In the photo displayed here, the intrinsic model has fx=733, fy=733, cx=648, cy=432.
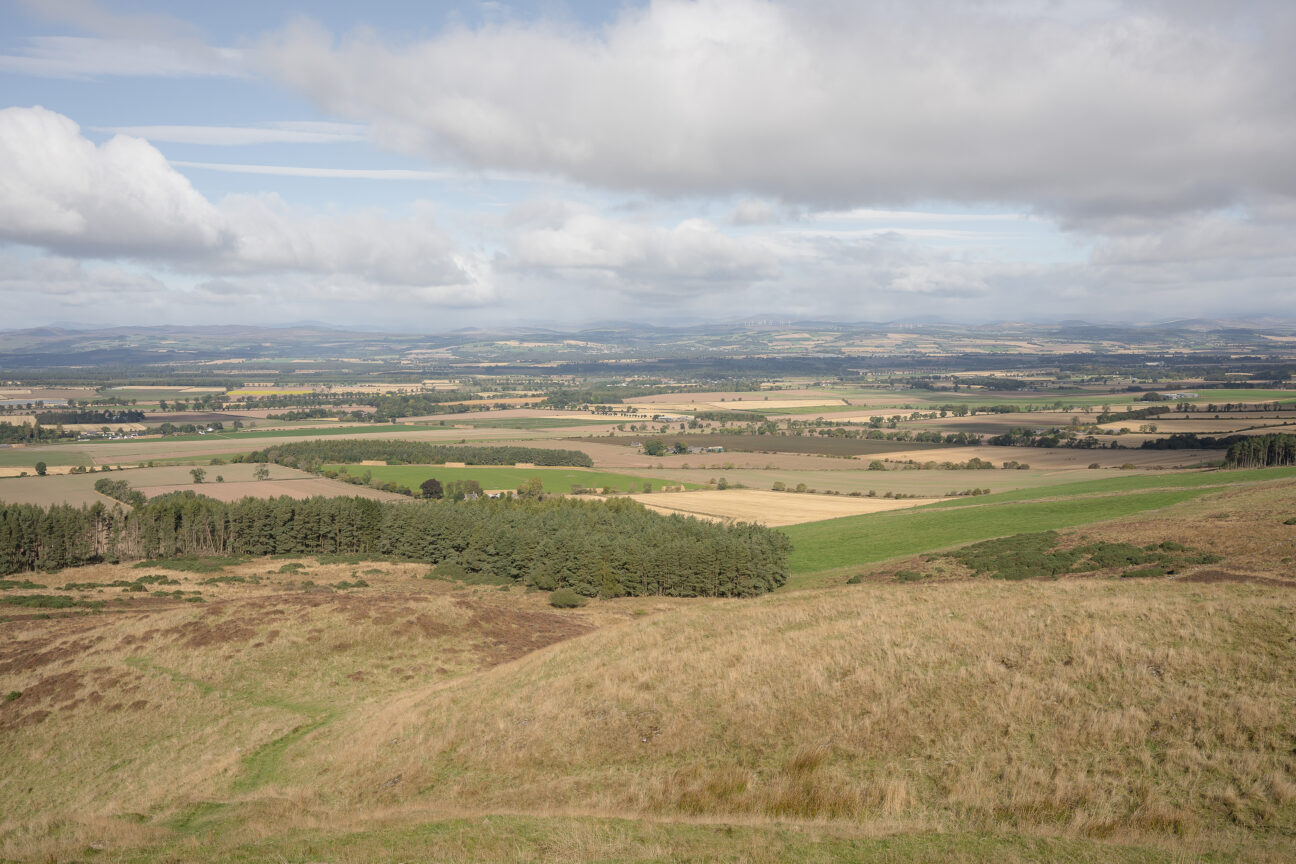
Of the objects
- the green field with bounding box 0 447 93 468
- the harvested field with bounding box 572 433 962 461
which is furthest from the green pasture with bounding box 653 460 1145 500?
the green field with bounding box 0 447 93 468

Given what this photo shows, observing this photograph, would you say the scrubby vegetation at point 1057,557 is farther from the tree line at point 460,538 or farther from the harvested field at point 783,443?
the harvested field at point 783,443

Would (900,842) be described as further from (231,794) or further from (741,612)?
(231,794)

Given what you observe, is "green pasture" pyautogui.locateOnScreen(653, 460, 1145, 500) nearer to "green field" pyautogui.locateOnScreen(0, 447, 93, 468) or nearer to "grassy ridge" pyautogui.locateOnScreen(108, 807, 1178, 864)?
"grassy ridge" pyautogui.locateOnScreen(108, 807, 1178, 864)

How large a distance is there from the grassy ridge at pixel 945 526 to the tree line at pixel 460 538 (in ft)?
14.8

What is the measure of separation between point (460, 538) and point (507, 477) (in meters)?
36.9

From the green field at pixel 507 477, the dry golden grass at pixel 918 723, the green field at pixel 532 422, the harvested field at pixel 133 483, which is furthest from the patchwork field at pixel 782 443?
the dry golden grass at pixel 918 723

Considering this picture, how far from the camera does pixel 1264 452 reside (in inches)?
3423

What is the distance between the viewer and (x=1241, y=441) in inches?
3548

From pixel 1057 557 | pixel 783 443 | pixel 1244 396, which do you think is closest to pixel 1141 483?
pixel 1057 557

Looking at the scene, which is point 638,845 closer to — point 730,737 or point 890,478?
point 730,737

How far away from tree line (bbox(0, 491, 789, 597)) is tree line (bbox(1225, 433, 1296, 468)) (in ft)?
204

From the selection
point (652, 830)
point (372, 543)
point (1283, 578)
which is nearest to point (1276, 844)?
point (652, 830)

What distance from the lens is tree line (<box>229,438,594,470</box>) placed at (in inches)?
4956

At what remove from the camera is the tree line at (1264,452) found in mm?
86213
